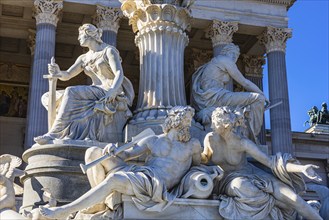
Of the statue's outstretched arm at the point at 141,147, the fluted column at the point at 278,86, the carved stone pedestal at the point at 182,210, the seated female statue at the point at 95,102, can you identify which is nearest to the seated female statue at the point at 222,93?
the seated female statue at the point at 95,102

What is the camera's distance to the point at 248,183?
756 centimetres

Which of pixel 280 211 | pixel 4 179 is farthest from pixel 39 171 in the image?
pixel 280 211

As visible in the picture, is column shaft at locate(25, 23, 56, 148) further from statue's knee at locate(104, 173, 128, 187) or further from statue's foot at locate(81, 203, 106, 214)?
statue's knee at locate(104, 173, 128, 187)

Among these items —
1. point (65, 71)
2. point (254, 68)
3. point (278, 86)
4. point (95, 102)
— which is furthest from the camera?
point (254, 68)

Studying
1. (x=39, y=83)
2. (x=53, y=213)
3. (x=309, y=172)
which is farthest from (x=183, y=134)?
(x=39, y=83)

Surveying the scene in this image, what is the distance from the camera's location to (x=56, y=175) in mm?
8969

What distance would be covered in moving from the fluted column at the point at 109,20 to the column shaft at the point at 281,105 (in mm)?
10267

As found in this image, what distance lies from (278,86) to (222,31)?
5.05 metres

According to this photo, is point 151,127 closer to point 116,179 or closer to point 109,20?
point 116,179

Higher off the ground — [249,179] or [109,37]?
[109,37]

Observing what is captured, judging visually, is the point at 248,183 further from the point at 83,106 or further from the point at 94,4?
the point at 94,4

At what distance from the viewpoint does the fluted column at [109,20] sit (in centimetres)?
3497

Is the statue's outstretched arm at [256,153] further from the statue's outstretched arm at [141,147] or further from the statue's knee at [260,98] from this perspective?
the statue's knee at [260,98]

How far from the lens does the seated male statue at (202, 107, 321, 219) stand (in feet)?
24.6
